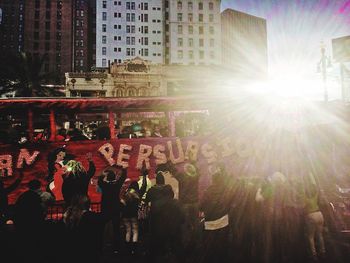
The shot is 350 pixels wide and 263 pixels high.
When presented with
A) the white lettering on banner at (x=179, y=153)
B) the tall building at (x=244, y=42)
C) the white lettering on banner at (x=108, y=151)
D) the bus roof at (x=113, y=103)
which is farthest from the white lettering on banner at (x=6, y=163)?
the tall building at (x=244, y=42)

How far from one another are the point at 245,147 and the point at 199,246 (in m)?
4.82

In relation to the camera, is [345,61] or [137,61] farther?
[137,61]

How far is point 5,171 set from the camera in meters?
9.75

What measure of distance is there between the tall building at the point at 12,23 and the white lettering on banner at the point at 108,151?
302 ft

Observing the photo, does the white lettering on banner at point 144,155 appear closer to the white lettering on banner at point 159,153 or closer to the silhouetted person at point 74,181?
the white lettering on banner at point 159,153

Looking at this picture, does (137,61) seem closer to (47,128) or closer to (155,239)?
(47,128)

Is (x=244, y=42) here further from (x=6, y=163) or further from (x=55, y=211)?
(x=55, y=211)

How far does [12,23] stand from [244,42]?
9103 cm

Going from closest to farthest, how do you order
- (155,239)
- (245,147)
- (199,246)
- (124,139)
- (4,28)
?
(155,239), (199,246), (124,139), (245,147), (4,28)

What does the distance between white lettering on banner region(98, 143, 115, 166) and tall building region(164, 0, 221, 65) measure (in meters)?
71.1

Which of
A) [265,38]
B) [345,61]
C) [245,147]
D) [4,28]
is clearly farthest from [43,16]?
[265,38]

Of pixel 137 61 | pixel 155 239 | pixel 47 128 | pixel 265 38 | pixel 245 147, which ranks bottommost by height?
pixel 155 239

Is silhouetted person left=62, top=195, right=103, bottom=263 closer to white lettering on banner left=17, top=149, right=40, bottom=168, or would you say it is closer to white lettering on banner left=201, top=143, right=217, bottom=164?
white lettering on banner left=17, top=149, right=40, bottom=168

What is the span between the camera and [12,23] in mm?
89000
